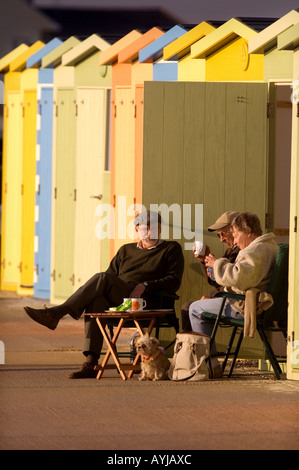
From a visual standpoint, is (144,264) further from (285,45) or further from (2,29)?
(2,29)

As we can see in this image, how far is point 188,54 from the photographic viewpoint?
9.92 metres

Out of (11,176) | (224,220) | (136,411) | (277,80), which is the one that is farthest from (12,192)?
(136,411)

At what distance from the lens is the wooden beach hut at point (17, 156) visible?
14.4m

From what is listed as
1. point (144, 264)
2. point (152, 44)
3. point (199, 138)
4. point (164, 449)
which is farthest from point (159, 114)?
point (164, 449)

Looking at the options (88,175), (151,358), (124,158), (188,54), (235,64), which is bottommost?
(151,358)

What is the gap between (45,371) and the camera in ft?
26.5

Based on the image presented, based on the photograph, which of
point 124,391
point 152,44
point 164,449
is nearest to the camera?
point 164,449

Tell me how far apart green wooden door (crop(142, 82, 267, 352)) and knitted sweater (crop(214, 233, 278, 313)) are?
33.8 inches

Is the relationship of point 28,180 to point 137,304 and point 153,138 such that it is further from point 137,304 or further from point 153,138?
point 137,304

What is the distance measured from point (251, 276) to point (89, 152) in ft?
18.0

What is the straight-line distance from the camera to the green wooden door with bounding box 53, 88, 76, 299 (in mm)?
13047

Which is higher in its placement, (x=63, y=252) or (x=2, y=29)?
(x=2, y=29)

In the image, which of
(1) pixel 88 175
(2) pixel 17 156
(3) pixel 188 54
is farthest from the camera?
(2) pixel 17 156
